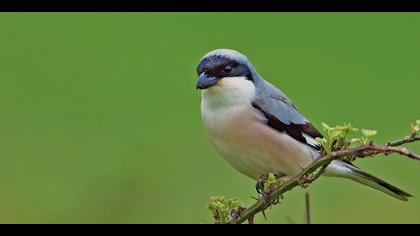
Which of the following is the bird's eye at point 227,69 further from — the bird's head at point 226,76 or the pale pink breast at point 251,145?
the pale pink breast at point 251,145

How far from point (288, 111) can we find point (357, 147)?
1.96 meters

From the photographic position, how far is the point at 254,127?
3314 millimetres

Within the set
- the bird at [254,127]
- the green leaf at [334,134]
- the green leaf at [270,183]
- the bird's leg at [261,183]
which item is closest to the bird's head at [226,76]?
the bird at [254,127]

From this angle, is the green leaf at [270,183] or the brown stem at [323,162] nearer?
the brown stem at [323,162]

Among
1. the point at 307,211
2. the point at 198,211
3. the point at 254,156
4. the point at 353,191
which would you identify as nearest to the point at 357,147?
the point at 307,211

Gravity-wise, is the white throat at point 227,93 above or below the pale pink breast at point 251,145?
above

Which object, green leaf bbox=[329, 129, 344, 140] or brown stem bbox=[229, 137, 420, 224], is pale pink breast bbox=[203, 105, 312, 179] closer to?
brown stem bbox=[229, 137, 420, 224]

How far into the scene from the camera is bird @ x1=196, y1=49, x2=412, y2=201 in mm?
3219

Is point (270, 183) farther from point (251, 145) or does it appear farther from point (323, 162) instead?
point (251, 145)

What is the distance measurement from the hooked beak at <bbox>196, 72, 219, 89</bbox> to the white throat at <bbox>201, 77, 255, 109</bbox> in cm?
25

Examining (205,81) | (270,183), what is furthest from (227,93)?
(270,183)

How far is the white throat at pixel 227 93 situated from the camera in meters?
3.25

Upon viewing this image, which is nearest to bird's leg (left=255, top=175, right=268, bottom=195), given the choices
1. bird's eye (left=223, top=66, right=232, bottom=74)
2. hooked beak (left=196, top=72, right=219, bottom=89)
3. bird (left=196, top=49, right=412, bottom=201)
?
hooked beak (left=196, top=72, right=219, bottom=89)

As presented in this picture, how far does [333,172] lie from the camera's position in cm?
354
